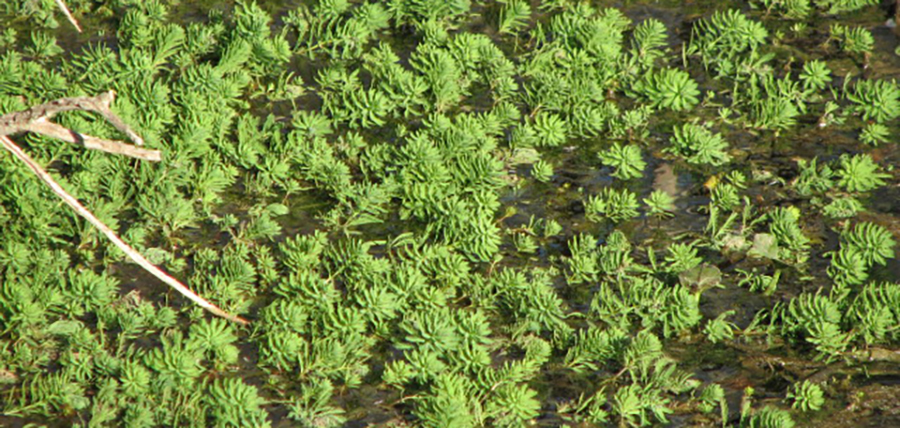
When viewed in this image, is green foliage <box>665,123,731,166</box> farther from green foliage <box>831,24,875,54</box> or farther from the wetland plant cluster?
green foliage <box>831,24,875,54</box>

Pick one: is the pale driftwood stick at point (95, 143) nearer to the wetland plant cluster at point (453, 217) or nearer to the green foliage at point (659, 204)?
the wetland plant cluster at point (453, 217)

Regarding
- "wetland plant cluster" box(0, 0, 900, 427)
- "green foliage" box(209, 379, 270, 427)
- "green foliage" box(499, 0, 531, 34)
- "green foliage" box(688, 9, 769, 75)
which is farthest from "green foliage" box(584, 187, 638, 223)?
"green foliage" box(209, 379, 270, 427)

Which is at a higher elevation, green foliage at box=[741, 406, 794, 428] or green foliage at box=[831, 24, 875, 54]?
green foliage at box=[831, 24, 875, 54]

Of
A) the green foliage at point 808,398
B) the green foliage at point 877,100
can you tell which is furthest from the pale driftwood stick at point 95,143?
the green foliage at point 877,100

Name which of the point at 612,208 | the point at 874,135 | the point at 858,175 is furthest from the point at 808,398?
the point at 874,135

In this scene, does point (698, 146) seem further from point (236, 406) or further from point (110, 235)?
point (110, 235)

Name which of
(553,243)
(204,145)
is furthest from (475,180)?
(204,145)
